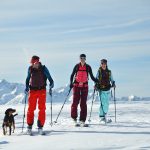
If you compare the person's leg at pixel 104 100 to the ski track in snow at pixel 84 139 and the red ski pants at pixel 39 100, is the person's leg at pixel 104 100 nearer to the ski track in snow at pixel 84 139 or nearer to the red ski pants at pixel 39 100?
the ski track in snow at pixel 84 139

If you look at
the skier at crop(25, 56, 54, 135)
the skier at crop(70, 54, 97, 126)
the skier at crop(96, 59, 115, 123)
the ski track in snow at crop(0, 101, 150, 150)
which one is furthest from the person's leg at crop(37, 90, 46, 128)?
the skier at crop(96, 59, 115, 123)

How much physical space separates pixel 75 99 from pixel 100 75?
1.71 metres

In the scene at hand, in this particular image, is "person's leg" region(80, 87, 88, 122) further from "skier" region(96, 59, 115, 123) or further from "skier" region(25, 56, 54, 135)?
"skier" region(25, 56, 54, 135)

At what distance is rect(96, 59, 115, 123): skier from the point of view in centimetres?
1778

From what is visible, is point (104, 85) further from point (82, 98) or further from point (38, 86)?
point (38, 86)

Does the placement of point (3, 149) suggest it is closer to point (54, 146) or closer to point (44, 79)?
point (54, 146)

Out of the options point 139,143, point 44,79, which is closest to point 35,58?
point 44,79

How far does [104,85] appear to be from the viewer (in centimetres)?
1792

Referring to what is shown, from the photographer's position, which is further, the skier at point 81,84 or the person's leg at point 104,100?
the person's leg at point 104,100

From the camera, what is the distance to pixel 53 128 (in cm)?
1590

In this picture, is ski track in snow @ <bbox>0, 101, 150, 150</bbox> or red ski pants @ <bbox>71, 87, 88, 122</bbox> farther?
red ski pants @ <bbox>71, 87, 88, 122</bbox>

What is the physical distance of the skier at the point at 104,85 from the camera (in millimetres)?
17781

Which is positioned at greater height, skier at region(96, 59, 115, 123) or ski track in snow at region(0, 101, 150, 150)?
skier at region(96, 59, 115, 123)

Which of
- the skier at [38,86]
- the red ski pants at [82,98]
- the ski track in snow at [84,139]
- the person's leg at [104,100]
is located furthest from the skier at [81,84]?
the skier at [38,86]
